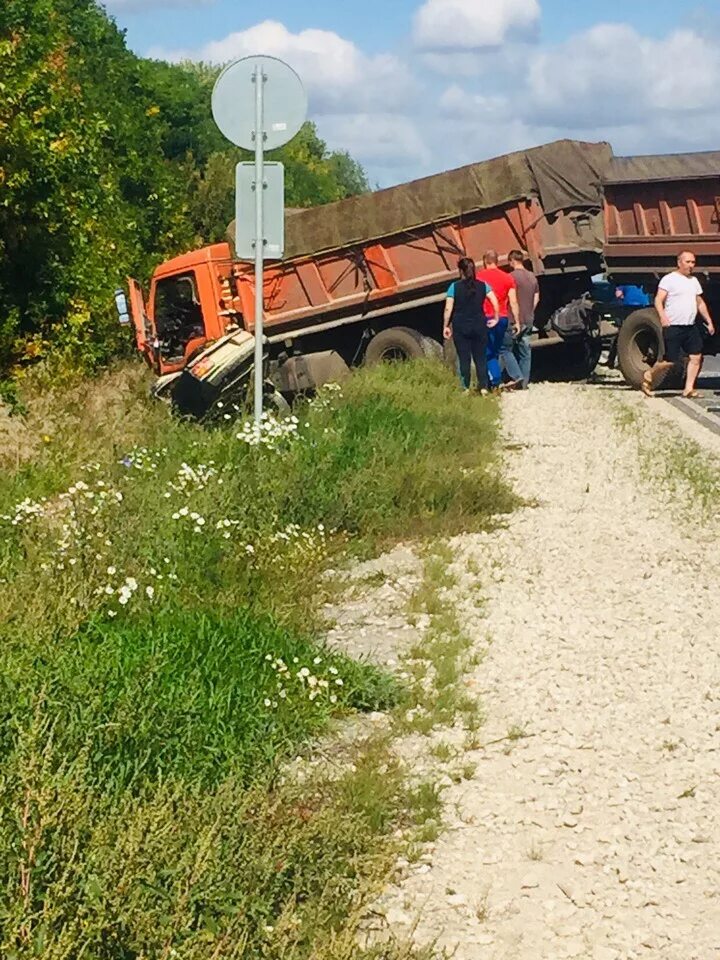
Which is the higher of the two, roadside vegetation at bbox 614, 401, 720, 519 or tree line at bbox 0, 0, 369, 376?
tree line at bbox 0, 0, 369, 376

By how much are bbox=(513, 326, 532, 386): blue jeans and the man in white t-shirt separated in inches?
79.6

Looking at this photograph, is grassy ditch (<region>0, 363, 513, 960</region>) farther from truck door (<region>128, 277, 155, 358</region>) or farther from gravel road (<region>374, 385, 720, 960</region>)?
truck door (<region>128, 277, 155, 358</region>)

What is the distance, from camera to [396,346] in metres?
20.5

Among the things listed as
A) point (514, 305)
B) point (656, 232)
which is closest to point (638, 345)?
point (656, 232)

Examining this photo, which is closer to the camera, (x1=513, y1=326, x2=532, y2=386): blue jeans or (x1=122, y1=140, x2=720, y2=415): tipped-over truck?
(x1=513, y1=326, x2=532, y2=386): blue jeans

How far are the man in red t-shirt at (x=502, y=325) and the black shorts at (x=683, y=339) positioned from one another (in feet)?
6.38

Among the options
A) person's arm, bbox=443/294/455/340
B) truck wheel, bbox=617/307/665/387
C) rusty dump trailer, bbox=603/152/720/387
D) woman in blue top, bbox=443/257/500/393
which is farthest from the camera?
truck wheel, bbox=617/307/665/387

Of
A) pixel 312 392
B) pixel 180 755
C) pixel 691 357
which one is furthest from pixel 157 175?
pixel 180 755

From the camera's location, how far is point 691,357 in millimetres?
18016

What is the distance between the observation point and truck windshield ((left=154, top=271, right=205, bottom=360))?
20406 millimetres

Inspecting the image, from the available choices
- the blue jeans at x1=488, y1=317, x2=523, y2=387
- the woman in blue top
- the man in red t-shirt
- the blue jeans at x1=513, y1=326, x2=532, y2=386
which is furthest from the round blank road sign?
the blue jeans at x1=513, y1=326, x2=532, y2=386

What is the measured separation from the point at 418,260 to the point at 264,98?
36.0ft

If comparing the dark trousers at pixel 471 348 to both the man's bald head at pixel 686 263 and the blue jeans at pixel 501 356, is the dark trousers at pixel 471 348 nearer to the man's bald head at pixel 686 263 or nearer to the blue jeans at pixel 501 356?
the blue jeans at pixel 501 356

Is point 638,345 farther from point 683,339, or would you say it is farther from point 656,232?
point 683,339
